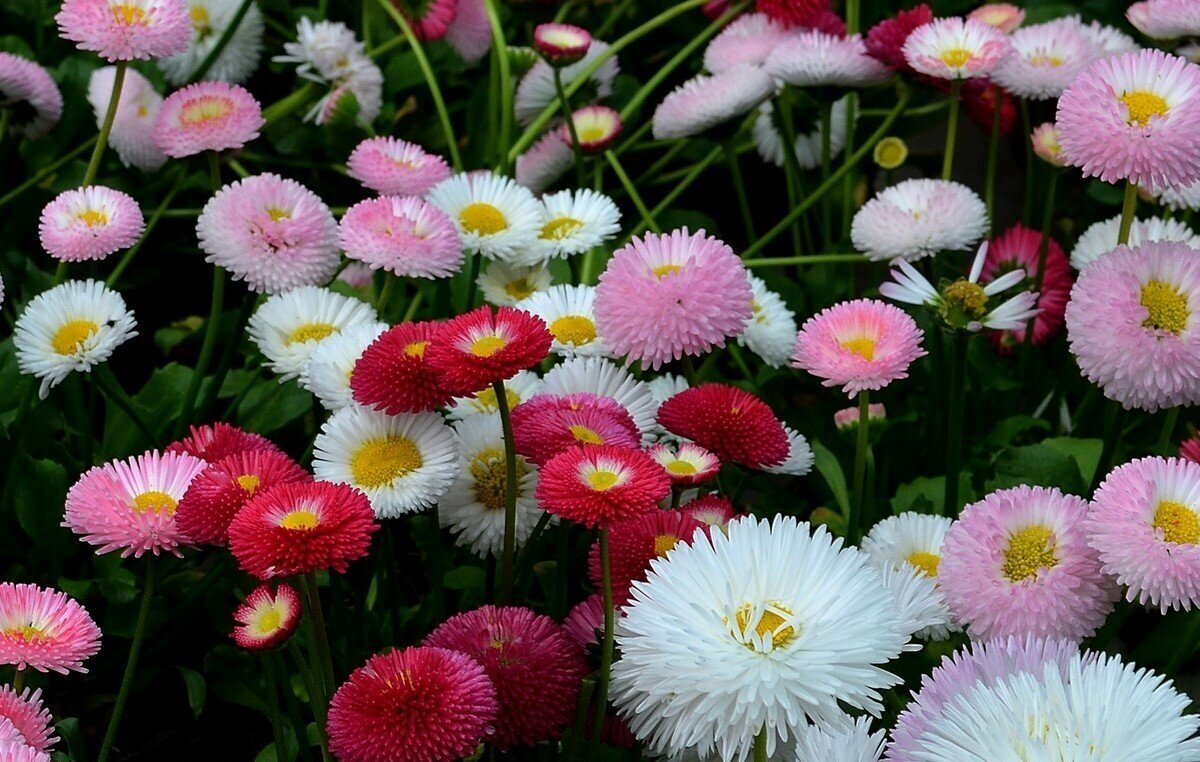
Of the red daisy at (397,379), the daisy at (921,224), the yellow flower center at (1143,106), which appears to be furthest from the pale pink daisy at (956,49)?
the red daisy at (397,379)

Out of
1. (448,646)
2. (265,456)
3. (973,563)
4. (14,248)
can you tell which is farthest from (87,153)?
(973,563)

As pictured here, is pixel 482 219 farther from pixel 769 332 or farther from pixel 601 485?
pixel 601 485

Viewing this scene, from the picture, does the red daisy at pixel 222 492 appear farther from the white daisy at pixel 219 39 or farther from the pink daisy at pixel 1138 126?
the white daisy at pixel 219 39

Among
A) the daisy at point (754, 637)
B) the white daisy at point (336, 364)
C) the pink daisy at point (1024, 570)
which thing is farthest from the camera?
A: the white daisy at point (336, 364)

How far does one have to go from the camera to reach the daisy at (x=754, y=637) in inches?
34.5

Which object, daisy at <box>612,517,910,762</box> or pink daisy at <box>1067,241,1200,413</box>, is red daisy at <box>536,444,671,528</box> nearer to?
daisy at <box>612,517,910,762</box>

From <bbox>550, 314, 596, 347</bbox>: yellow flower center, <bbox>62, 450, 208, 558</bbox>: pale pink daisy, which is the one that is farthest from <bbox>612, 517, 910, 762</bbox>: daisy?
<bbox>550, 314, 596, 347</bbox>: yellow flower center

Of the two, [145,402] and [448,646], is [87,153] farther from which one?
[448,646]

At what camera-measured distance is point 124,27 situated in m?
1.58

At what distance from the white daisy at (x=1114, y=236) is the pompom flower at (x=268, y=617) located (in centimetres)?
114

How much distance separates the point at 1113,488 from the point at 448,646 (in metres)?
0.57

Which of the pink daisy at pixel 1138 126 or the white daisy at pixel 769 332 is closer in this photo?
the pink daisy at pixel 1138 126

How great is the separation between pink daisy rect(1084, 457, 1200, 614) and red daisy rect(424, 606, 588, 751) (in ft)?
1.47

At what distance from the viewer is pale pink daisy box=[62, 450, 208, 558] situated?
1.13 m
